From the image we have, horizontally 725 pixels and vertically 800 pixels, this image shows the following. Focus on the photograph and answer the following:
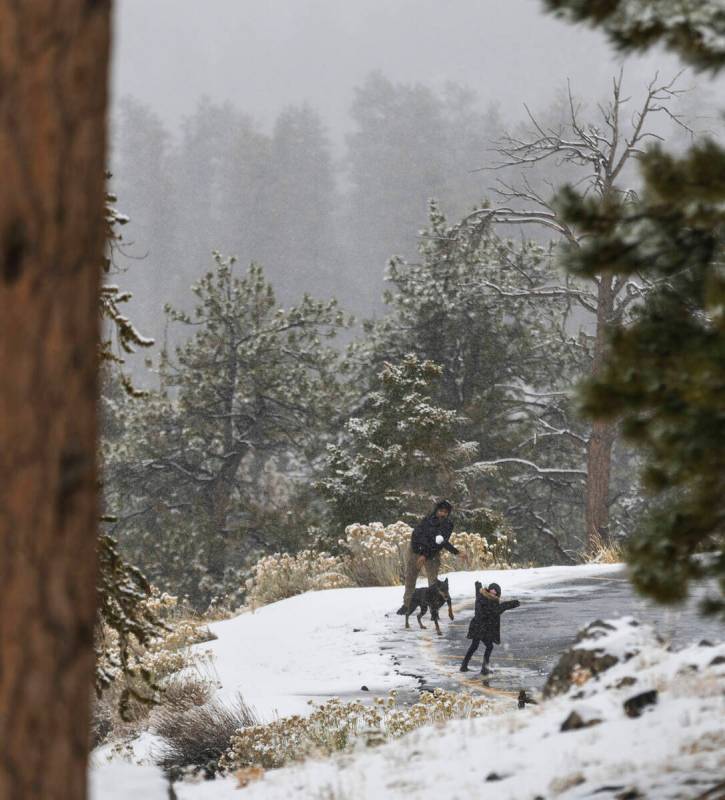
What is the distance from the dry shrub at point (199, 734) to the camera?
346 inches

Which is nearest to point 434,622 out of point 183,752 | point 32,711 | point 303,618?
point 303,618

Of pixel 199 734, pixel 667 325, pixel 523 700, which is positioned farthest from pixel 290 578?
pixel 667 325

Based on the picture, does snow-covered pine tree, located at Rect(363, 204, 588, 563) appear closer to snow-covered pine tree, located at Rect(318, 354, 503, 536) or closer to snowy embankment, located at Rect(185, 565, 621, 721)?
snow-covered pine tree, located at Rect(318, 354, 503, 536)

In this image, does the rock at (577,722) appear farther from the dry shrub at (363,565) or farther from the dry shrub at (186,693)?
the dry shrub at (363,565)

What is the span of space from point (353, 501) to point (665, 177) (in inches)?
725

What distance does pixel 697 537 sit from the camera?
3684 mm

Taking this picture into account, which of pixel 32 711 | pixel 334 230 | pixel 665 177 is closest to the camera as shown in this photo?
pixel 32 711

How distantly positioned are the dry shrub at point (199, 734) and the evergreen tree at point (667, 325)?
5786 millimetres

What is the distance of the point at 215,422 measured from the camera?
2630 cm

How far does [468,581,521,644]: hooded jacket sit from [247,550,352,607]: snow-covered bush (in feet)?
20.5

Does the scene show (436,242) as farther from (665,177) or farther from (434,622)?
(665,177)

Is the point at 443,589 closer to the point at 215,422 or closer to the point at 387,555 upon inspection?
the point at 387,555

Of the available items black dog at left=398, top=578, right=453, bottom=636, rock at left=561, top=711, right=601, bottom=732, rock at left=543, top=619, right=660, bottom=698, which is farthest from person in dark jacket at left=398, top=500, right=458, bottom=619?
rock at left=561, top=711, right=601, bottom=732

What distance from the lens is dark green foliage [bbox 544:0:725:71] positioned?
3.63 meters
